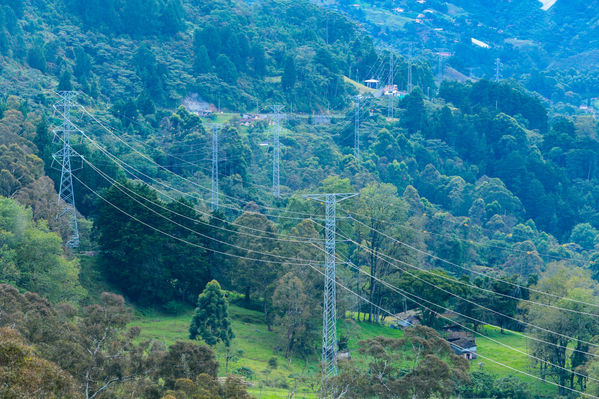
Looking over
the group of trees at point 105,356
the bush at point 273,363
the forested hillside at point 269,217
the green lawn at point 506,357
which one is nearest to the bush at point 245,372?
the forested hillside at point 269,217

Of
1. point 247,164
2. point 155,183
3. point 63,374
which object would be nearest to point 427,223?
point 247,164

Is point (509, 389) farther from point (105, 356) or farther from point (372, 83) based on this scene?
point (372, 83)

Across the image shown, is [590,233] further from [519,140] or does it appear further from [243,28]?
[243,28]

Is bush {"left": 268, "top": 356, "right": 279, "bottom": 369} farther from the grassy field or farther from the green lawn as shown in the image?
the green lawn

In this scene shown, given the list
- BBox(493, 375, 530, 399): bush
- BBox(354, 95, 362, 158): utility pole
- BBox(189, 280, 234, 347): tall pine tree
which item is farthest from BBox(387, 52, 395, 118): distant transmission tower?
BBox(189, 280, 234, 347): tall pine tree

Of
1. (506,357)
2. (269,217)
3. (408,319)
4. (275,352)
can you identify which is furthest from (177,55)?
(506,357)
